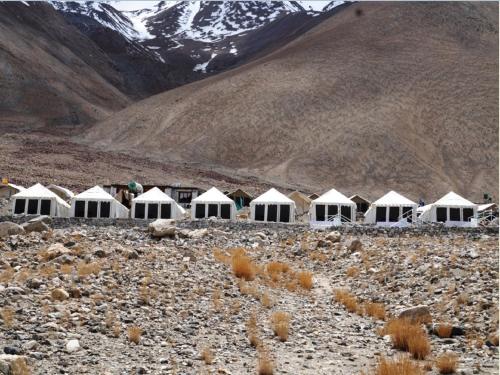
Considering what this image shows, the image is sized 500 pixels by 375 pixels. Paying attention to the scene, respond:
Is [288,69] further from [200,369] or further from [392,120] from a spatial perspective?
[200,369]

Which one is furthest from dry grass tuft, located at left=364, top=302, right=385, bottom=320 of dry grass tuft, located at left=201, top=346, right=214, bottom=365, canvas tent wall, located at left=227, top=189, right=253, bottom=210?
canvas tent wall, located at left=227, top=189, right=253, bottom=210

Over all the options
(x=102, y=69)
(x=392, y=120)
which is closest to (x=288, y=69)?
(x=392, y=120)

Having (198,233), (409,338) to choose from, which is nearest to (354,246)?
(198,233)

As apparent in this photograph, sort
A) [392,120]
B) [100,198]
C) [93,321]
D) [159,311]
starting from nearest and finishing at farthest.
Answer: [93,321] < [159,311] < [100,198] < [392,120]

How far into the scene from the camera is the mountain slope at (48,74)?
4186 inches

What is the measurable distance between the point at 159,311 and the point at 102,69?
135 meters

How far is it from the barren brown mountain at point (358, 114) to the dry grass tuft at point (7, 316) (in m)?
62.7

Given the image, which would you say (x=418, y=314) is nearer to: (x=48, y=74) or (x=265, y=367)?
(x=265, y=367)

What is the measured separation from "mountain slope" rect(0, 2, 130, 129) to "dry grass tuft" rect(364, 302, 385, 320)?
9192cm

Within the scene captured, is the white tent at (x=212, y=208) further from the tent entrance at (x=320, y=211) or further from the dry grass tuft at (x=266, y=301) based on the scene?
the dry grass tuft at (x=266, y=301)

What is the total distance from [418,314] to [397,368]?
3.90m

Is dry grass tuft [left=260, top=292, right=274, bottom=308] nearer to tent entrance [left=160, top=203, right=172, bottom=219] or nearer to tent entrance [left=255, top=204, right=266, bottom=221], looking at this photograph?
tent entrance [left=255, top=204, right=266, bottom=221]

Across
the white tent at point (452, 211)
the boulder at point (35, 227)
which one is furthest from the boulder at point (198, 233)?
the white tent at point (452, 211)

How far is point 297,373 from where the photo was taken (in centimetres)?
974
